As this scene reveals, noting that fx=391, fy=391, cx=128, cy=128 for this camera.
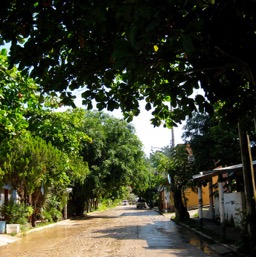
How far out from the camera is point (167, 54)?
19.6 feet

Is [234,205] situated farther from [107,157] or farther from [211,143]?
[107,157]

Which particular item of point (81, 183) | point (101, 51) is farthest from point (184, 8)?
point (81, 183)

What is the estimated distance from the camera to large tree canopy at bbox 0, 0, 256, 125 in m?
4.01

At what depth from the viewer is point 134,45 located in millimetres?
3766

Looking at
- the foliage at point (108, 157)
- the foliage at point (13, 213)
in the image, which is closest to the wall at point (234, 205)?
the foliage at point (13, 213)

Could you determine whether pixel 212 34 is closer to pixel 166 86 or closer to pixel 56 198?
pixel 166 86

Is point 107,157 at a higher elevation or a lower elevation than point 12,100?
higher

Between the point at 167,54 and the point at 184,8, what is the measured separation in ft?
5.04

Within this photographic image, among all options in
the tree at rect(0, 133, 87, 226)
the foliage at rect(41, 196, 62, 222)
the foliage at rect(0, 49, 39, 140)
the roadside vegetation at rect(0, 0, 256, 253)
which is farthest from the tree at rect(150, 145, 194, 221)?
the foliage at rect(0, 49, 39, 140)

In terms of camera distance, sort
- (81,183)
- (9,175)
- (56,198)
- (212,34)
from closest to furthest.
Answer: (212,34)
(9,175)
(56,198)
(81,183)

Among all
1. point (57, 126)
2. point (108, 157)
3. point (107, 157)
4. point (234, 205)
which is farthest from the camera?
point (107, 157)

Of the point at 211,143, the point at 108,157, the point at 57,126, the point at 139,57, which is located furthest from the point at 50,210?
the point at 139,57

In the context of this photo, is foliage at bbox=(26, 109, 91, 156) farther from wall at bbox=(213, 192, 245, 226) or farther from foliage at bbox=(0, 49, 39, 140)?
wall at bbox=(213, 192, 245, 226)

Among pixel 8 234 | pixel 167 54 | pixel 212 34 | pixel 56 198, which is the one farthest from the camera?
pixel 56 198
